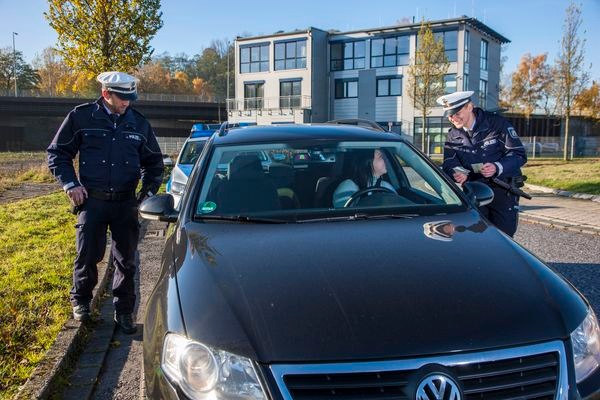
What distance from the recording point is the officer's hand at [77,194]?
402 cm

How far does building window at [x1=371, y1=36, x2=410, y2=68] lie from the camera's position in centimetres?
4041

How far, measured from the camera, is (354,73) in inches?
1684

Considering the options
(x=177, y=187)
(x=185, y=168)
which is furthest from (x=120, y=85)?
(x=185, y=168)

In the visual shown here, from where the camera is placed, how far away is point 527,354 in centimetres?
192

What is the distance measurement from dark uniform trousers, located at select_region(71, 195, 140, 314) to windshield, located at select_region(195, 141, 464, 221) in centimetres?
112

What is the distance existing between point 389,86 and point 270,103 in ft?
32.9

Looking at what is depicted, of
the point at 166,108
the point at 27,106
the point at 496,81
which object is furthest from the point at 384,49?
the point at 27,106

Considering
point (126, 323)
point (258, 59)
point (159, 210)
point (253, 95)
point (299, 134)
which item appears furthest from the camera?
point (253, 95)

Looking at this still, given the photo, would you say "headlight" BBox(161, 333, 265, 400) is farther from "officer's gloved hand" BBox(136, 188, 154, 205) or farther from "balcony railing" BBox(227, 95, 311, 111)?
"balcony railing" BBox(227, 95, 311, 111)

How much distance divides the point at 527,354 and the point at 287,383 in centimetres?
85

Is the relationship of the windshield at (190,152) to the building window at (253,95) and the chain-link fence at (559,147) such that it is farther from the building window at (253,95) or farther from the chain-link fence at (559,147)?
the building window at (253,95)

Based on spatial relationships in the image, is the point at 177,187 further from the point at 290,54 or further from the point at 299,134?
the point at 290,54

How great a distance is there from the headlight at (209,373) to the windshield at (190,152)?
28.2 feet

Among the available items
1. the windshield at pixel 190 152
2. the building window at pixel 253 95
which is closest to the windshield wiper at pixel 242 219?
the windshield at pixel 190 152
